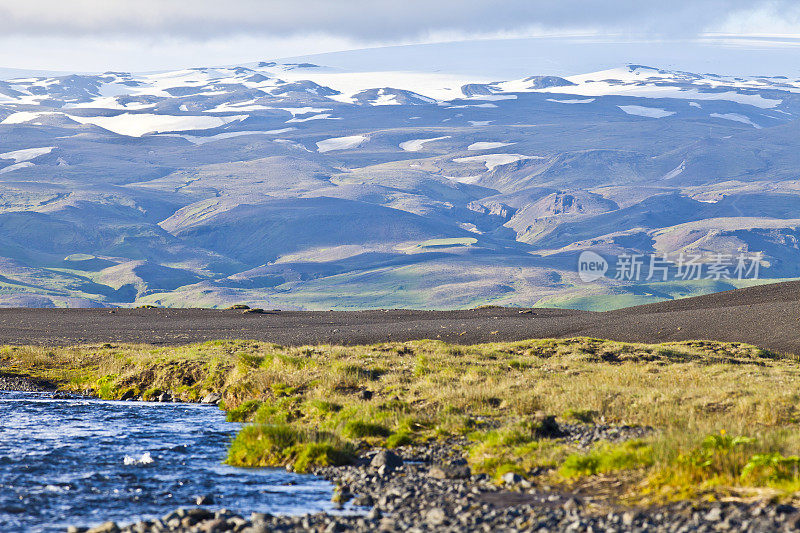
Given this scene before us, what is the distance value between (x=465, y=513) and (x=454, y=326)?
48279mm

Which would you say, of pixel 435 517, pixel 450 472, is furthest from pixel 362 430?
pixel 435 517

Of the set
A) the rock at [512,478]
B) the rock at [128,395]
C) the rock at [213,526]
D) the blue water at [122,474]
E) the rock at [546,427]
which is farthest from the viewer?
the rock at [128,395]

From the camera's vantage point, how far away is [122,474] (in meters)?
19.9

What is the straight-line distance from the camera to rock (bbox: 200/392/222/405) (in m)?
33.1

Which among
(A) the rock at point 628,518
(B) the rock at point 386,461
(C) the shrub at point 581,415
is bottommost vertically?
(B) the rock at point 386,461

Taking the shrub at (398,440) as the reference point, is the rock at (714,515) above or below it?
above

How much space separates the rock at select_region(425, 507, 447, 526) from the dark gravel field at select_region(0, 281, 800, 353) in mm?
38762

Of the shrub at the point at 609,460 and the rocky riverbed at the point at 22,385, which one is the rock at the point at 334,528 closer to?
the shrub at the point at 609,460

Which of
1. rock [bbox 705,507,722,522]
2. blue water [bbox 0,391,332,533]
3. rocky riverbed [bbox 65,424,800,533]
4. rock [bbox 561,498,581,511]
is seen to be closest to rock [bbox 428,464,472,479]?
rocky riverbed [bbox 65,424,800,533]

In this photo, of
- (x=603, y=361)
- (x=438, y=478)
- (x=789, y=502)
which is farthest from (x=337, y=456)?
(x=603, y=361)

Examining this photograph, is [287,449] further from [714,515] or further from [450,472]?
[714,515]

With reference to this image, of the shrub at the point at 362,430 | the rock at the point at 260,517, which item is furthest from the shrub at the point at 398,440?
the rock at the point at 260,517

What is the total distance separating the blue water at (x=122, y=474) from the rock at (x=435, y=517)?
2477 millimetres

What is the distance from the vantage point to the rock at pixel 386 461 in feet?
64.6
